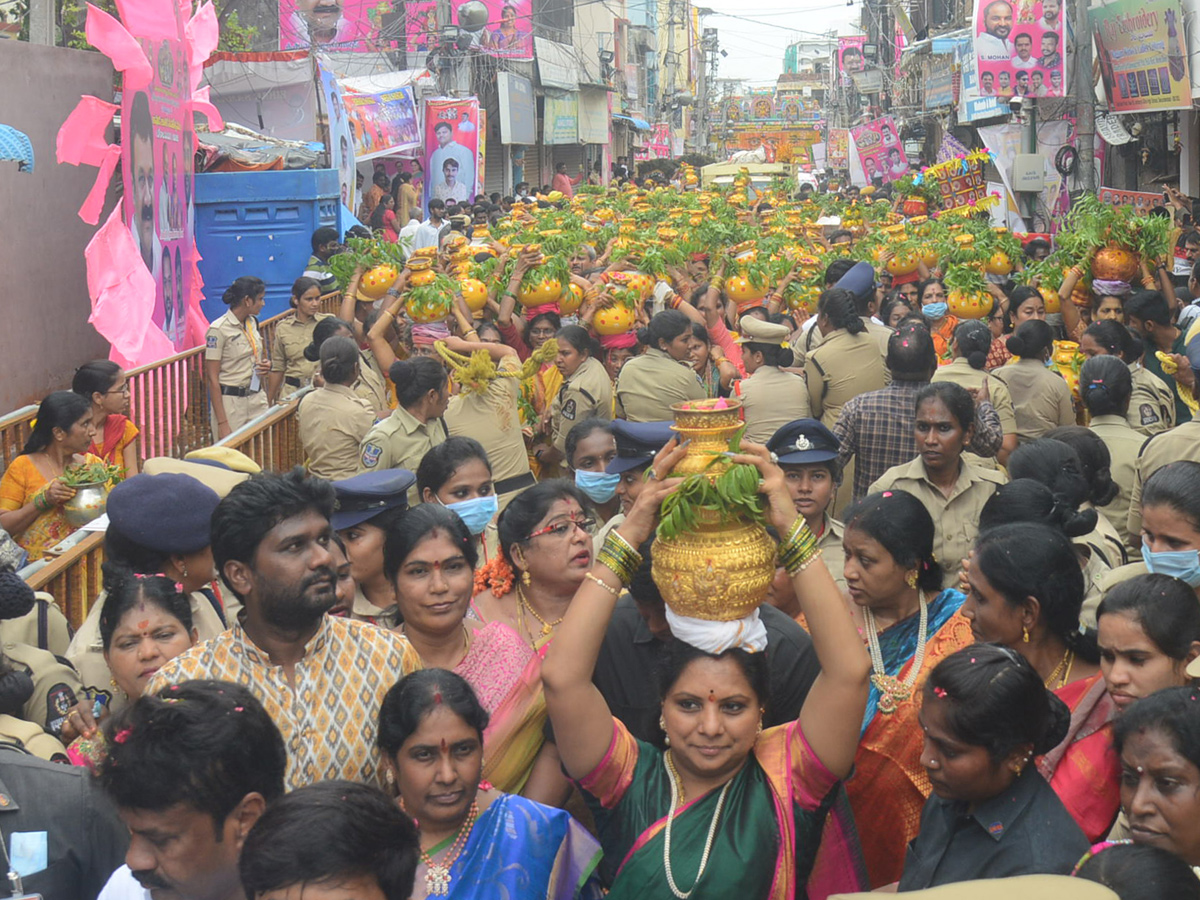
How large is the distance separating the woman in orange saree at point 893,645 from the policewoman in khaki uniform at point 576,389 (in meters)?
3.25

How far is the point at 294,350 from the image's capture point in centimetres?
1024

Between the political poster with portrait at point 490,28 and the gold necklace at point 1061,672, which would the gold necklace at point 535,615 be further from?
the political poster with portrait at point 490,28

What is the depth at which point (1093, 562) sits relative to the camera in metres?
4.54

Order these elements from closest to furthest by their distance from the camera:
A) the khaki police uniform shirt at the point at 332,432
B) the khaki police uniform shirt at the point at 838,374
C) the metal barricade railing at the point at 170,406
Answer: the khaki police uniform shirt at the point at 332,432
the khaki police uniform shirt at the point at 838,374
the metal barricade railing at the point at 170,406

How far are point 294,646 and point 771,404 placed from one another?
14.4ft

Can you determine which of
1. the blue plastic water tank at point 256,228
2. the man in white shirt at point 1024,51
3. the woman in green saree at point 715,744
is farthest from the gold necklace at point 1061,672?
the man in white shirt at point 1024,51

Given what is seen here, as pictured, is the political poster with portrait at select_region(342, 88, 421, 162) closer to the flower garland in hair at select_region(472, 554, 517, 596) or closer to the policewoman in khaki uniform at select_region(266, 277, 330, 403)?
the policewoman in khaki uniform at select_region(266, 277, 330, 403)

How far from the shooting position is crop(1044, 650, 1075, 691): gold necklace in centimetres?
362

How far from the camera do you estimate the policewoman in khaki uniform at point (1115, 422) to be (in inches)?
230

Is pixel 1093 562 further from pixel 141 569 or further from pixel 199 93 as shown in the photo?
pixel 199 93

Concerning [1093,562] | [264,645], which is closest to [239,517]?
[264,645]

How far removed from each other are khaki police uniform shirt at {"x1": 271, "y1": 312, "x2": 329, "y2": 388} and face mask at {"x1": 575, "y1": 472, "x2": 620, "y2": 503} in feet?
16.4

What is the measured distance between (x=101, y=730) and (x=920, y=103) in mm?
44941

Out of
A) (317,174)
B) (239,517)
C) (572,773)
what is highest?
(317,174)
